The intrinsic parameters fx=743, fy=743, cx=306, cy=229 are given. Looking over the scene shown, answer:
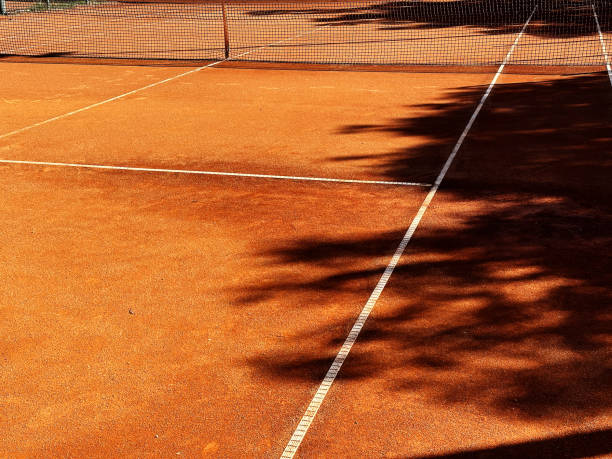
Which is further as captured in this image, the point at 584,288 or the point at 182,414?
the point at 584,288

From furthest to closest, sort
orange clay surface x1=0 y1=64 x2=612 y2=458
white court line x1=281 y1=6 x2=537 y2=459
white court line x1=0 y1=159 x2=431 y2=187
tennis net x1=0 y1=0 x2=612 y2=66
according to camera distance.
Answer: tennis net x1=0 y1=0 x2=612 y2=66 < white court line x1=0 y1=159 x2=431 y2=187 < orange clay surface x1=0 y1=64 x2=612 y2=458 < white court line x1=281 y1=6 x2=537 y2=459

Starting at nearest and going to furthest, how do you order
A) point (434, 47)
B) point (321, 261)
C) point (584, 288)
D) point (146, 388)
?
point (146, 388)
point (584, 288)
point (321, 261)
point (434, 47)

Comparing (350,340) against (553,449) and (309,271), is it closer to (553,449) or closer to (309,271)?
(309,271)

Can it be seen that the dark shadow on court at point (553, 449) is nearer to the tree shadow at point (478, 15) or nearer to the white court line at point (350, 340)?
the white court line at point (350, 340)

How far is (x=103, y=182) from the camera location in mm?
9477

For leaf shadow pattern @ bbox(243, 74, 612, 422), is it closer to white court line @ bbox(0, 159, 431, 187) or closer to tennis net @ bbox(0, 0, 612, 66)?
white court line @ bbox(0, 159, 431, 187)

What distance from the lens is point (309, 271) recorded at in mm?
6805

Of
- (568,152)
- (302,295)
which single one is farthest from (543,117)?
(302,295)

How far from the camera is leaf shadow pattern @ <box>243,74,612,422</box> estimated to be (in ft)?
16.5

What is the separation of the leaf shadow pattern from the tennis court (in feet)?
0.08

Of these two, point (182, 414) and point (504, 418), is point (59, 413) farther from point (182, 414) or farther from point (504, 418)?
point (504, 418)

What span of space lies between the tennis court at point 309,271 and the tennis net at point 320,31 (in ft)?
16.5

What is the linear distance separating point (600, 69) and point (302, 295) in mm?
12621

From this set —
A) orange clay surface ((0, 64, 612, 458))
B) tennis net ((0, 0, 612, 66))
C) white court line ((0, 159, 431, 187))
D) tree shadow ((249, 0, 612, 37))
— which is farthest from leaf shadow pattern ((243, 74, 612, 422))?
tree shadow ((249, 0, 612, 37))
